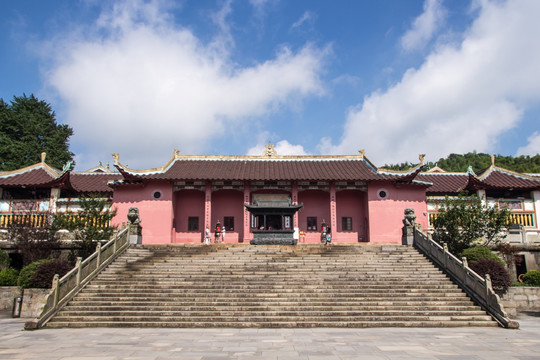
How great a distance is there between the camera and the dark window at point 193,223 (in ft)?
78.4

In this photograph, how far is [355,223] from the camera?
79.2 ft

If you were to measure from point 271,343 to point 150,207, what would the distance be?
51.2ft

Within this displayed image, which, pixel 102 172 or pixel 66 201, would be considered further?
pixel 102 172

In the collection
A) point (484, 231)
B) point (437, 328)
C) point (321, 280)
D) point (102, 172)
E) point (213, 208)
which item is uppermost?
point (102, 172)

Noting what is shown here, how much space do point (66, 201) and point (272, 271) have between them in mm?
13558

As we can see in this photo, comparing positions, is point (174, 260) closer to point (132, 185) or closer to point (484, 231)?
point (132, 185)

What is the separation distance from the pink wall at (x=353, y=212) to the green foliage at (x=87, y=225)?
1273 cm

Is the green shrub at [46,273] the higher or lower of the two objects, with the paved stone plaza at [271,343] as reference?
higher

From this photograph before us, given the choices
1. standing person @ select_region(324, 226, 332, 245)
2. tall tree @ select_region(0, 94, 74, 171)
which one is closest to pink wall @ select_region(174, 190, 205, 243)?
standing person @ select_region(324, 226, 332, 245)

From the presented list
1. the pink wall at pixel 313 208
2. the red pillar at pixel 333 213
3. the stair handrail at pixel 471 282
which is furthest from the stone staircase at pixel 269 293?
the pink wall at pixel 313 208

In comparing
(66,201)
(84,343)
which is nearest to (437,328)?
(84,343)

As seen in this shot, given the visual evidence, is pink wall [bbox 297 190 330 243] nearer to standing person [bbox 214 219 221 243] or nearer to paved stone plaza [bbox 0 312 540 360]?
standing person [bbox 214 219 221 243]

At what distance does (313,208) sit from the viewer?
2438 cm

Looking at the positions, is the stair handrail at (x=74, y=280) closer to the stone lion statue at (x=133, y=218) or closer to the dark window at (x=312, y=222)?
the stone lion statue at (x=133, y=218)
